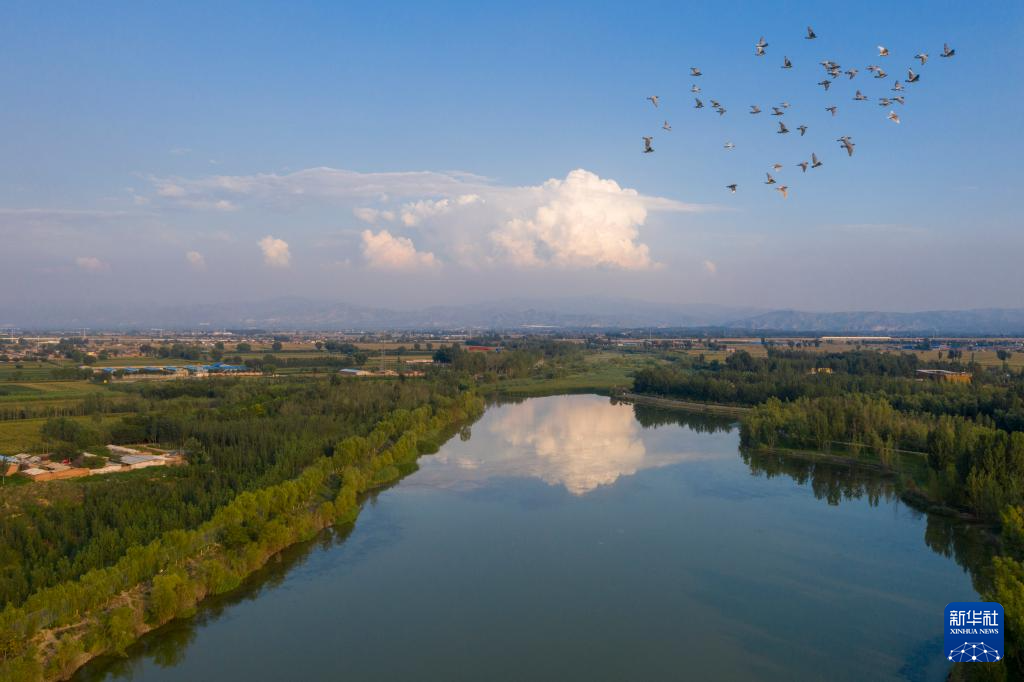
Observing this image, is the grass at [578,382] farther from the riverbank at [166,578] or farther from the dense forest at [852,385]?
the riverbank at [166,578]

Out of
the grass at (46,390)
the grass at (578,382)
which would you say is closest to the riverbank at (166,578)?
the grass at (46,390)

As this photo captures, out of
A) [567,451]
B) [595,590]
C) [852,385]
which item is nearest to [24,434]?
[567,451]

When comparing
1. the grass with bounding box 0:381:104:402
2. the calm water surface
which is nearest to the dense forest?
the calm water surface

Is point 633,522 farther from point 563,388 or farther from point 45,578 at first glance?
point 563,388

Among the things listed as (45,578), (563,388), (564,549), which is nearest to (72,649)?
(45,578)

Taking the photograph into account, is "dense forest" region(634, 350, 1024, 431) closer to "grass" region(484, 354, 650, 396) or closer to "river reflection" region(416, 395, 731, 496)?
"river reflection" region(416, 395, 731, 496)
